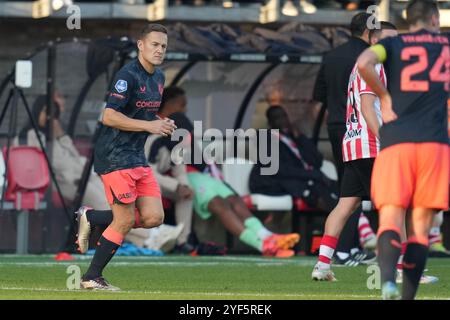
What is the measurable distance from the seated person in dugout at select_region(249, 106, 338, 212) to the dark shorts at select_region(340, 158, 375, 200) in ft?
19.5

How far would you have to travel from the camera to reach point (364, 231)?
18578mm

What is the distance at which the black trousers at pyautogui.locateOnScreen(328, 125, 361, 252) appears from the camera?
46.4ft

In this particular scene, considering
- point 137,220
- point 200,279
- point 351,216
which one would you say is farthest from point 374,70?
point 351,216

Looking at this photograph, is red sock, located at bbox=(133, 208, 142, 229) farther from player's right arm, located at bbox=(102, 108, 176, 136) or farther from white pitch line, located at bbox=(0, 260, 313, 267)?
white pitch line, located at bbox=(0, 260, 313, 267)

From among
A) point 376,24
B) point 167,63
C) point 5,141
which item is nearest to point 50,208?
point 5,141

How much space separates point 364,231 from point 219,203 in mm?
1750

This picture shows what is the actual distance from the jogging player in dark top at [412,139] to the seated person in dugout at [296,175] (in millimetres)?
9729

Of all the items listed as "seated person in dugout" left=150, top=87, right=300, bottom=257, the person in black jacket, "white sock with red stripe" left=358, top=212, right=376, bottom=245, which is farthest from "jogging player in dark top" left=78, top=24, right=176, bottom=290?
"white sock with red stripe" left=358, top=212, right=376, bottom=245

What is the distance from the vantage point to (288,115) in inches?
789

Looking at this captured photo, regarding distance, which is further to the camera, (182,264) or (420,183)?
(182,264)

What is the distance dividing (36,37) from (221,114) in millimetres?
9362

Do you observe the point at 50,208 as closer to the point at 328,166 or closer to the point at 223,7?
the point at 328,166

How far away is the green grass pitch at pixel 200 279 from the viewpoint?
423 inches

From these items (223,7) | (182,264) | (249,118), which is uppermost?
(223,7)
